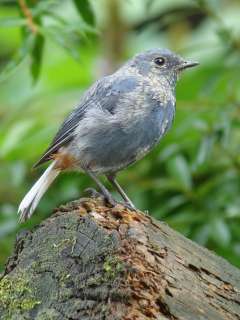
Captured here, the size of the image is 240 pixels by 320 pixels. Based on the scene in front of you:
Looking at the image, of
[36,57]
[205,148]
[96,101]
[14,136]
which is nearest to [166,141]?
[205,148]

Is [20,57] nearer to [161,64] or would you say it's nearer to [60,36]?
[60,36]

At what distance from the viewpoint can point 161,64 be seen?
5504 millimetres

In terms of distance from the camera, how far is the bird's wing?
4945mm

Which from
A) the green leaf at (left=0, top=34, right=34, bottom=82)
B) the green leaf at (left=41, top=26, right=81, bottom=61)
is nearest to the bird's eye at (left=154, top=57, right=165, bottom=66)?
the green leaf at (left=41, top=26, right=81, bottom=61)

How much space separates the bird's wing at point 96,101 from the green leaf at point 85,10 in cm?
40

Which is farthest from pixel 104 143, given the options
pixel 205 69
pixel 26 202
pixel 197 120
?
pixel 205 69

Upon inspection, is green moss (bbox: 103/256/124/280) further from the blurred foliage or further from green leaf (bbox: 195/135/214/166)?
green leaf (bbox: 195/135/214/166)

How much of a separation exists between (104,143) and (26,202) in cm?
56

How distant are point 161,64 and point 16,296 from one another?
250 cm

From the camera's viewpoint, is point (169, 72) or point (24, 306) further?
point (169, 72)

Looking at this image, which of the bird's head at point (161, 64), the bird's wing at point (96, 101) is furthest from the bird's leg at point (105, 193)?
the bird's head at point (161, 64)

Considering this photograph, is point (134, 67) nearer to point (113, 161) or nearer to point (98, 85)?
point (98, 85)

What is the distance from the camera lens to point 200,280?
11.5 feet

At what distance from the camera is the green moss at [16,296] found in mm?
3340
